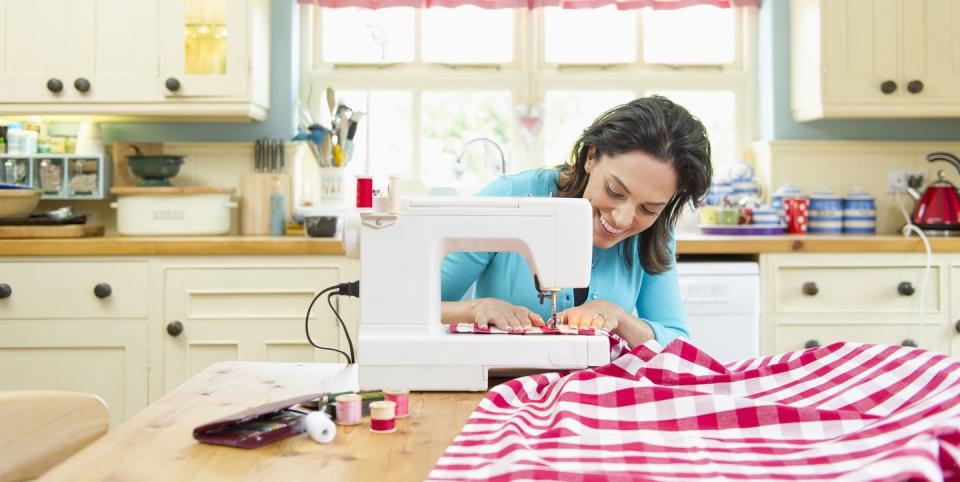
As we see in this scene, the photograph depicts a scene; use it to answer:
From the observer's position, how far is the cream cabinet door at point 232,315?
9.71 feet

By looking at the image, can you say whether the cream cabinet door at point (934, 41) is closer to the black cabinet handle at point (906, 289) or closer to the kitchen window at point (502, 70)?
the kitchen window at point (502, 70)

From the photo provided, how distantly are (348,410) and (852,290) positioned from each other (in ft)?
7.47

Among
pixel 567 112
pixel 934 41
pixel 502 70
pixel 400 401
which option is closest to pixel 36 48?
pixel 502 70

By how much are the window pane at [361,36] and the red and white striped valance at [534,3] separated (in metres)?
0.07

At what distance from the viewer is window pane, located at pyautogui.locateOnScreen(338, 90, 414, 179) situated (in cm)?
376

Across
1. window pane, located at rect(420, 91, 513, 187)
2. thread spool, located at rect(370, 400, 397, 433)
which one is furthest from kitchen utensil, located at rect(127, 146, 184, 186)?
thread spool, located at rect(370, 400, 397, 433)

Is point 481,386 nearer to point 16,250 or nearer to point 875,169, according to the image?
point 16,250

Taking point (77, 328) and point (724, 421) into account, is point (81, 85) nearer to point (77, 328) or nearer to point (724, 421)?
point (77, 328)

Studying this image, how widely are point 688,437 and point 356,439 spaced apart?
0.36m

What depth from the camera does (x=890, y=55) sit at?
3.33 m

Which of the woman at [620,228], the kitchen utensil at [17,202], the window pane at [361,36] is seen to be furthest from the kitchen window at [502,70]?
the woman at [620,228]

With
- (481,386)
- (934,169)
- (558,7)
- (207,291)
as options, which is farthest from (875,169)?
(481,386)

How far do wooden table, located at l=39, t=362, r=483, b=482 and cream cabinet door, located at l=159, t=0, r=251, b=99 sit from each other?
2.13m

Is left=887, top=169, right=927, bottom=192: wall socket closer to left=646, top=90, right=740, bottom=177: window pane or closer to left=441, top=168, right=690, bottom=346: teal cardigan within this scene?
left=646, top=90, right=740, bottom=177: window pane
